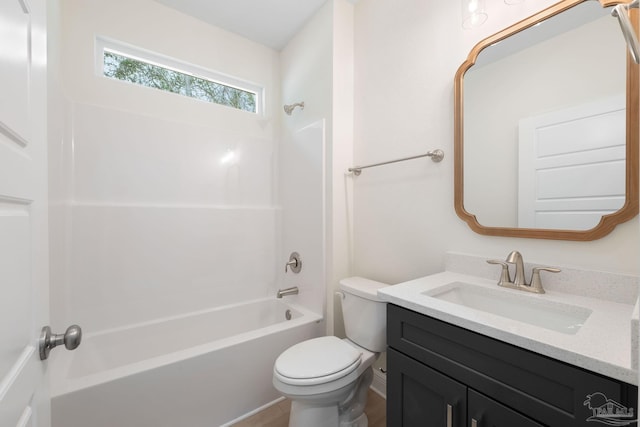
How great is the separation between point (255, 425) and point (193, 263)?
1170 millimetres

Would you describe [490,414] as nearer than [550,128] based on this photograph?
Yes

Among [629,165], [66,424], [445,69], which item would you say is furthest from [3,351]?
[445,69]

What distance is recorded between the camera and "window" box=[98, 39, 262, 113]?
1875mm

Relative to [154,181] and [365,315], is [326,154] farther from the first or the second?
[154,181]

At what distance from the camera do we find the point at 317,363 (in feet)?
4.24

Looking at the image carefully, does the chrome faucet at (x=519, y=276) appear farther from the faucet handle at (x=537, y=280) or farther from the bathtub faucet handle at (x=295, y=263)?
the bathtub faucet handle at (x=295, y=263)

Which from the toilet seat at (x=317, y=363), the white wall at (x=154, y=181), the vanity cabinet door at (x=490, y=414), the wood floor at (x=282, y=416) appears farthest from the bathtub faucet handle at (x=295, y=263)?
the vanity cabinet door at (x=490, y=414)

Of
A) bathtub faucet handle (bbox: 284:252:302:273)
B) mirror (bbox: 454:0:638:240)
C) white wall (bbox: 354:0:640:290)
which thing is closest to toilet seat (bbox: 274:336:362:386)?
white wall (bbox: 354:0:640:290)

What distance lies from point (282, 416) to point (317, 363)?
58 centimetres

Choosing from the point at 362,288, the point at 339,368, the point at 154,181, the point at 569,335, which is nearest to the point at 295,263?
the point at 362,288

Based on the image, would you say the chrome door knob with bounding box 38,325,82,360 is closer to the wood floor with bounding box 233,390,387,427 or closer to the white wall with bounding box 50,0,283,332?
the white wall with bounding box 50,0,283,332

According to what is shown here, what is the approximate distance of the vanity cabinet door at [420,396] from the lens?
862 mm

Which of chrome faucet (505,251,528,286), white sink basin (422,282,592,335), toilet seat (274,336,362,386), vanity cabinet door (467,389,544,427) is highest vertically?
chrome faucet (505,251,528,286)

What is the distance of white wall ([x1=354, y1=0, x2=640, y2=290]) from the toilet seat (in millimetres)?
555
